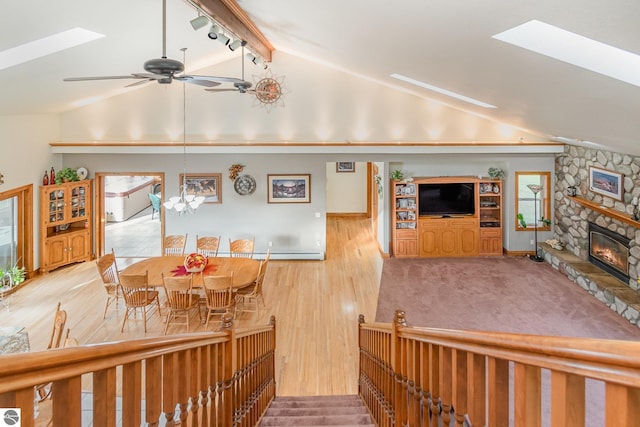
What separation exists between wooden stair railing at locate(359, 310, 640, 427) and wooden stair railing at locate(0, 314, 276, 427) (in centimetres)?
100

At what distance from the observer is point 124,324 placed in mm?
6910

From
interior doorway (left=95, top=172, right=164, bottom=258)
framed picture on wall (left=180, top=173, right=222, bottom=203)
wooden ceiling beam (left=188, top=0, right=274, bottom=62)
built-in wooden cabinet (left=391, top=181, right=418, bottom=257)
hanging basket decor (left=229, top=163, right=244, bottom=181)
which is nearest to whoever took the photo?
wooden ceiling beam (left=188, top=0, right=274, bottom=62)

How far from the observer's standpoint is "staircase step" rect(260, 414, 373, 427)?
3.53 m

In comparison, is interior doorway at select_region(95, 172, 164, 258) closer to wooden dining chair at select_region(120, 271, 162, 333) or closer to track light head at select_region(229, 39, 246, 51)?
wooden dining chair at select_region(120, 271, 162, 333)

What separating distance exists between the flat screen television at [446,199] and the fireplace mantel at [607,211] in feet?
7.29

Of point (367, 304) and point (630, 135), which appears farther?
point (367, 304)

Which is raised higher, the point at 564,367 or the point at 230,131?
the point at 230,131

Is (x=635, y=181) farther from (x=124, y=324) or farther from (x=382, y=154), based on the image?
(x=124, y=324)

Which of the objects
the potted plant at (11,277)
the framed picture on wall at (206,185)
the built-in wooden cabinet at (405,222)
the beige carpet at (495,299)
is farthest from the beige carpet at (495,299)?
the potted plant at (11,277)

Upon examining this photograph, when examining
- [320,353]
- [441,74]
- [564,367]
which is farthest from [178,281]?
[564,367]

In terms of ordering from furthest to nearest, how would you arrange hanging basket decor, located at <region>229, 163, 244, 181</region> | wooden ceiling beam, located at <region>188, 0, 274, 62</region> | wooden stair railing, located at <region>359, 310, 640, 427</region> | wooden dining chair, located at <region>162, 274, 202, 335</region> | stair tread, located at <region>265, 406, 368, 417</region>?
hanging basket decor, located at <region>229, 163, 244, 181</region> → wooden dining chair, located at <region>162, 274, 202, 335</region> → wooden ceiling beam, located at <region>188, 0, 274, 62</region> → stair tread, located at <region>265, 406, 368, 417</region> → wooden stair railing, located at <region>359, 310, 640, 427</region>

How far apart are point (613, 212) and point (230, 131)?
7941 millimetres

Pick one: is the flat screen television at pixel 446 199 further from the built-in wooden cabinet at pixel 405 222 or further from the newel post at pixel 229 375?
the newel post at pixel 229 375

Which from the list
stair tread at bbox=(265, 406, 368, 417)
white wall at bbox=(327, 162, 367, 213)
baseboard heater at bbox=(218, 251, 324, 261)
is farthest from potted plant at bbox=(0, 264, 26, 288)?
white wall at bbox=(327, 162, 367, 213)
